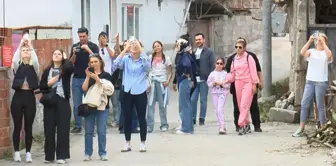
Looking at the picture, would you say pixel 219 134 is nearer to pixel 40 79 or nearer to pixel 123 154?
pixel 123 154

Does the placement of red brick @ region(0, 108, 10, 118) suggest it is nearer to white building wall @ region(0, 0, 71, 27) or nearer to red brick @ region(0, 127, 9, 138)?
red brick @ region(0, 127, 9, 138)

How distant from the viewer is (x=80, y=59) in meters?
11.6

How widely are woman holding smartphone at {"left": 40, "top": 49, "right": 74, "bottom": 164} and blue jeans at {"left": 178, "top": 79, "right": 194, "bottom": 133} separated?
3153mm

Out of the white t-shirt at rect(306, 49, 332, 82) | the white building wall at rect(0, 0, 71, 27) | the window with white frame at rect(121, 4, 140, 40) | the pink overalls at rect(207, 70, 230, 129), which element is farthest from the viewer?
the window with white frame at rect(121, 4, 140, 40)

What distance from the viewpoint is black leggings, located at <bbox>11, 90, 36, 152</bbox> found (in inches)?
358

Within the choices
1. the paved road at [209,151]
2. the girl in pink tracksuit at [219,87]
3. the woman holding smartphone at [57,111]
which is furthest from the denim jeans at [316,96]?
the woman holding smartphone at [57,111]

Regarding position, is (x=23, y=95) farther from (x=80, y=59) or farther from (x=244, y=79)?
(x=244, y=79)

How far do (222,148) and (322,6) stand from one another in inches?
254

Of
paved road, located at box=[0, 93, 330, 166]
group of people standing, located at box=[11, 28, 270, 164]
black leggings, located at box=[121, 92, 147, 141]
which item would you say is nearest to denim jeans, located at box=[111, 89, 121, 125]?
group of people standing, located at box=[11, 28, 270, 164]

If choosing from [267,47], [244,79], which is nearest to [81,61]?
[244,79]

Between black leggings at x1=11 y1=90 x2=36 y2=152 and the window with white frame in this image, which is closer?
black leggings at x1=11 y1=90 x2=36 y2=152

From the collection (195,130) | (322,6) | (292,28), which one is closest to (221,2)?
(322,6)

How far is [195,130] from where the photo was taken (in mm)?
12500

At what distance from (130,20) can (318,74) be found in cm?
837
